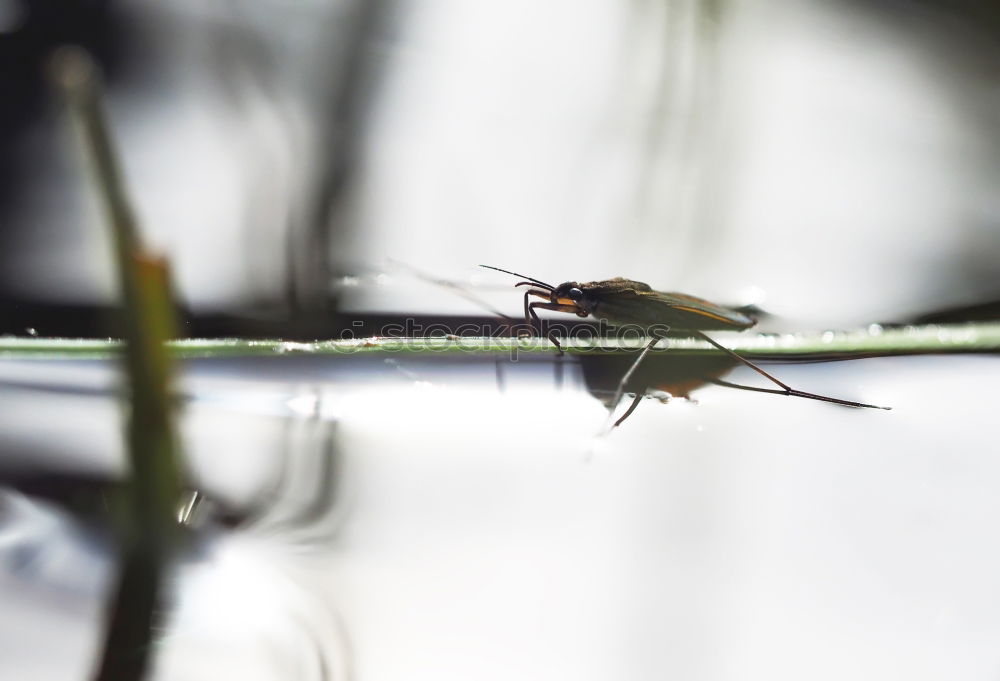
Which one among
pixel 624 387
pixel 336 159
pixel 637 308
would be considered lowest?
pixel 624 387

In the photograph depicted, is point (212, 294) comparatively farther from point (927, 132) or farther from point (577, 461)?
point (927, 132)

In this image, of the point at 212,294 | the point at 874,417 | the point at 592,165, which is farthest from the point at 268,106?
the point at 874,417

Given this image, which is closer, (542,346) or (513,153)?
(542,346)

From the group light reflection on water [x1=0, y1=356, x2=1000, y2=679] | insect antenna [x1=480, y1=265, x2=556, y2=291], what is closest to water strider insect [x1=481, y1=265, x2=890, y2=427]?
insect antenna [x1=480, y1=265, x2=556, y2=291]

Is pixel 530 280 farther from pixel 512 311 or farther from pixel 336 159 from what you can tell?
pixel 336 159

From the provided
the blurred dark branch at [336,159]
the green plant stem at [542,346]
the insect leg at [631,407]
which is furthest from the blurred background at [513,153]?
the insect leg at [631,407]

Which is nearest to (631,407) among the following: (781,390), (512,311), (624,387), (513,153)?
(624,387)
